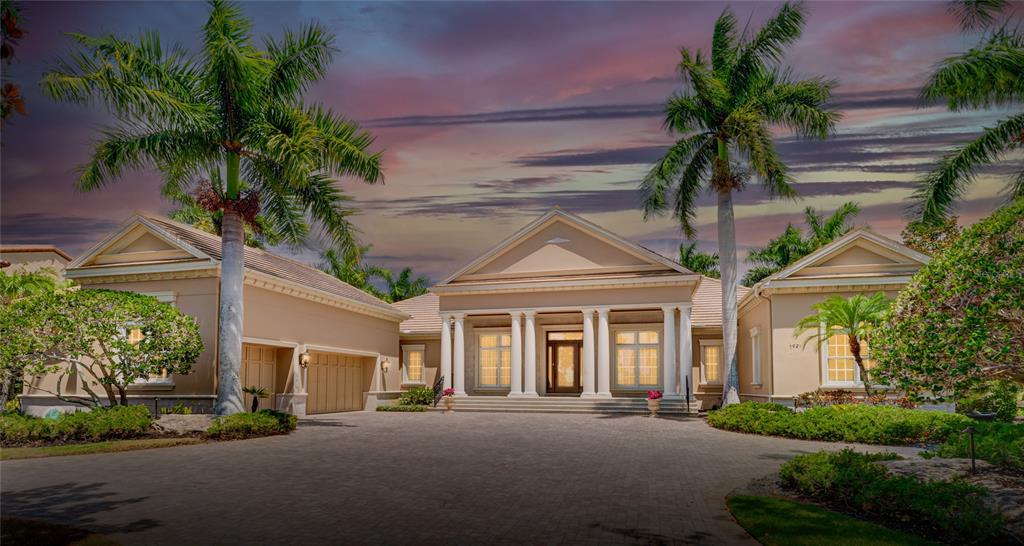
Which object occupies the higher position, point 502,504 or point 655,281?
point 655,281

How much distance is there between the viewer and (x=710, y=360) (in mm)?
31859

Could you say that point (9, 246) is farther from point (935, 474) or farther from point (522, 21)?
point (935, 474)

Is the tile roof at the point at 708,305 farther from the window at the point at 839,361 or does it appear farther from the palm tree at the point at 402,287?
the palm tree at the point at 402,287

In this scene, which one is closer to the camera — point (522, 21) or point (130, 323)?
point (130, 323)

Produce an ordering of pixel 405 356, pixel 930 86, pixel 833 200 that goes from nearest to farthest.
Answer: pixel 930 86, pixel 405 356, pixel 833 200

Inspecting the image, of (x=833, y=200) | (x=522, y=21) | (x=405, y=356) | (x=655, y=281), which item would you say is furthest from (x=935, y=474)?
(x=833, y=200)

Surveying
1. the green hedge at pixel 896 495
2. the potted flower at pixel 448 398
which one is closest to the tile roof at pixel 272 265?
the potted flower at pixel 448 398

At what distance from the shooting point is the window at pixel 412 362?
34.3 m

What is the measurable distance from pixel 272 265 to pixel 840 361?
61.5 feet

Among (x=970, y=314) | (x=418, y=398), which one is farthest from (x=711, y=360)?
(x=970, y=314)

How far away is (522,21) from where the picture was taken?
22.5 metres

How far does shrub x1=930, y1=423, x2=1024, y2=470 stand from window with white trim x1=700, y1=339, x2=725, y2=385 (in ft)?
56.4

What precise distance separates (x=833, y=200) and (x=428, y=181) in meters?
20.2

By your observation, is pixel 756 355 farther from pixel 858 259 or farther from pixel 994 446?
pixel 994 446
